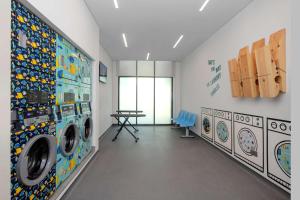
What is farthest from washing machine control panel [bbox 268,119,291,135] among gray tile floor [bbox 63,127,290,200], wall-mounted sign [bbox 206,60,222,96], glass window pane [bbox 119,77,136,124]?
glass window pane [bbox 119,77,136,124]

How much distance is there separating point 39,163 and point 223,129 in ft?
12.6

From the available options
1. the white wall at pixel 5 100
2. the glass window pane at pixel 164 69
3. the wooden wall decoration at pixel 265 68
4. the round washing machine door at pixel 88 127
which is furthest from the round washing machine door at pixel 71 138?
the glass window pane at pixel 164 69

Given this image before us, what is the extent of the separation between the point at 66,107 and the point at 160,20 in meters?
2.87

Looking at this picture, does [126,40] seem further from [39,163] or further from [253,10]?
[39,163]

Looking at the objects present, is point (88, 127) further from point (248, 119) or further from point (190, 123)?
point (190, 123)

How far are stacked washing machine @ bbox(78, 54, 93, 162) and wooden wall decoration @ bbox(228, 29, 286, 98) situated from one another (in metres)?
3.04

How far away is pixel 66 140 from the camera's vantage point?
2.52 m

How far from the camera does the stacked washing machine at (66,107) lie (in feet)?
7.25

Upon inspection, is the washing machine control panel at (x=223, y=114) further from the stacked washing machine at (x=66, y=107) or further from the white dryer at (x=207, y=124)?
the stacked washing machine at (x=66, y=107)

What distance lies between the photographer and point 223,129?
13.3ft

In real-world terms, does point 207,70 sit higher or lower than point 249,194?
higher

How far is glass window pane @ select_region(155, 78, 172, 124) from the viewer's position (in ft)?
27.2

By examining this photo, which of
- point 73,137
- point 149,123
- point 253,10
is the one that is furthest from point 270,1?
point 149,123

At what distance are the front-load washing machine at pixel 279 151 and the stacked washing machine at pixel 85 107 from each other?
328cm
